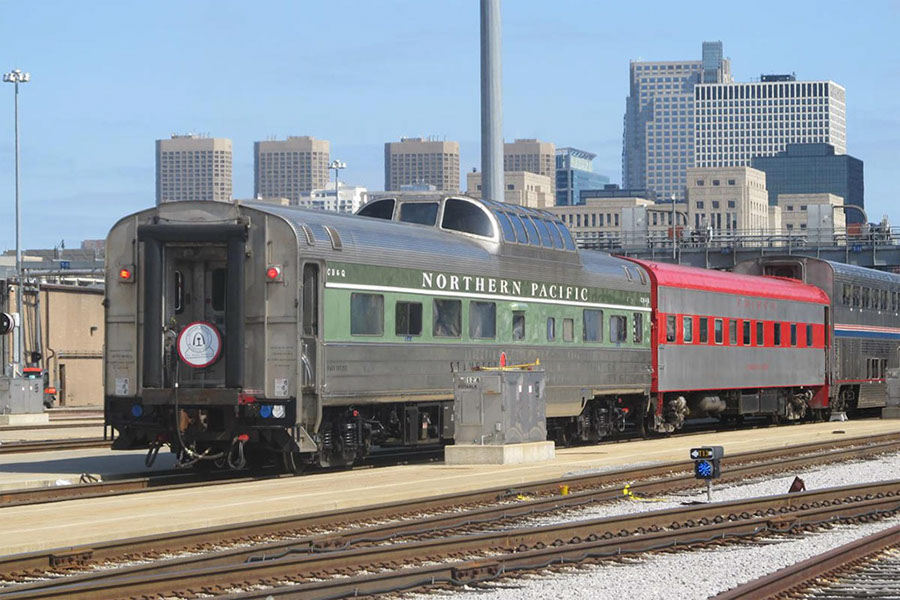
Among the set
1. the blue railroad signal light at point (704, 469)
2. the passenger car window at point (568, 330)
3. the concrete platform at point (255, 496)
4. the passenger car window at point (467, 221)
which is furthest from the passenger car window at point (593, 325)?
the blue railroad signal light at point (704, 469)

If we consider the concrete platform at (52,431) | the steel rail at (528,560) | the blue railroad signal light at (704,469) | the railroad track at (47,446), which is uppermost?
the blue railroad signal light at (704,469)

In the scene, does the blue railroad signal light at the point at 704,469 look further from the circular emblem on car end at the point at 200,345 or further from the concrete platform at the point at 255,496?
the circular emblem on car end at the point at 200,345

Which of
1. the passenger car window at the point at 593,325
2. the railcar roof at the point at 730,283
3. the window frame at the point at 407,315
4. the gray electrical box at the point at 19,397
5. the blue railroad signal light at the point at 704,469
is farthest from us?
the gray electrical box at the point at 19,397

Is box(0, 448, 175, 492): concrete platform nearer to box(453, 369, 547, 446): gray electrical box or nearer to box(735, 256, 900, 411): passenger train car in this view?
box(453, 369, 547, 446): gray electrical box

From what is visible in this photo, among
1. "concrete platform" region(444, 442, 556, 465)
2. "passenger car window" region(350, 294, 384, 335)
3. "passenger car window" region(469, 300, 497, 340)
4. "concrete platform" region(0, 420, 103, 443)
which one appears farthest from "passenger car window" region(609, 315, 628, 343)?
"concrete platform" region(0, 420, 103, 443)

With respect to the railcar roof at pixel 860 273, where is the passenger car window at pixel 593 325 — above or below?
below

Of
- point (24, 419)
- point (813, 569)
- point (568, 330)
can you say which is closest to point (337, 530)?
point (813, 569)

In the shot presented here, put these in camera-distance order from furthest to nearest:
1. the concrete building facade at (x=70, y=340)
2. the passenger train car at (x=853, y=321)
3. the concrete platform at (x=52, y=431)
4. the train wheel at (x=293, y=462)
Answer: the concrete building facade at (x=70, y=340)
the passenger train car at (x=853, y=321)
the concrete platform at (x=52, y=431)
the train wheel at (x=293, y=462)

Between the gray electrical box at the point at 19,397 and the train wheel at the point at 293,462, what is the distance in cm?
2566

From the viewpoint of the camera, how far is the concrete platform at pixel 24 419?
44406mm

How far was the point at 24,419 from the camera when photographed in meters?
44.7

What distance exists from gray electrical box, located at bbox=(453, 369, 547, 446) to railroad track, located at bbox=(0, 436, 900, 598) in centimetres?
291

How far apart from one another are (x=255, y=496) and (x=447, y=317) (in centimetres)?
683

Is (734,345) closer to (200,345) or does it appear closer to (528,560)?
(200,345)
